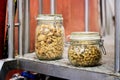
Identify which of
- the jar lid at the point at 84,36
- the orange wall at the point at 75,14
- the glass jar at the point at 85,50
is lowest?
the glass jar at the point at 85,50

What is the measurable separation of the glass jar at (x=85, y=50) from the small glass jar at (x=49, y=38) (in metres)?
0.09

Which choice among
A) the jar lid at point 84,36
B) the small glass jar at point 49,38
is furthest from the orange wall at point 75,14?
the jar lid at point 84,36

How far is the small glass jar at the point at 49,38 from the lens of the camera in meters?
0.70

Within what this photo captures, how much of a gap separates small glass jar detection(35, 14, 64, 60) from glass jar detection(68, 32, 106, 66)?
0.30 ft

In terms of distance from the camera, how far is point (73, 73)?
0.59 meters

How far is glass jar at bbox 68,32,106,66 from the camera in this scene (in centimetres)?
61

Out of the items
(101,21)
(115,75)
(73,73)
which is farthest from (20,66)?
(101,21)

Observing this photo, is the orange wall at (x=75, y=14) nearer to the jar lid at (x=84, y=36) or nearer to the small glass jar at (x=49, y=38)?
the small glass jar at (x=49, y=38)

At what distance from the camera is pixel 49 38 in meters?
0.70

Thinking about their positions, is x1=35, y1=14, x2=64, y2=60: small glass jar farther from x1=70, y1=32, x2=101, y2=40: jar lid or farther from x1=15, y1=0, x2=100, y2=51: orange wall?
x1=15, y1=0, x2=100, y2=51: orange wall

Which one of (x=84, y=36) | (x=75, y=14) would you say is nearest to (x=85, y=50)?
(x=84, y=36)

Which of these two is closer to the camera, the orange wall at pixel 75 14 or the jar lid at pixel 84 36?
the jar lid at pixel 84 36

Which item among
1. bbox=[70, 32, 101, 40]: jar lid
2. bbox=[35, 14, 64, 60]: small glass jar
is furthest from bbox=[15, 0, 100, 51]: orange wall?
bbox=[70, 32, 101, 40]: jar lid

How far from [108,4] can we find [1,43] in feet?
2.08
